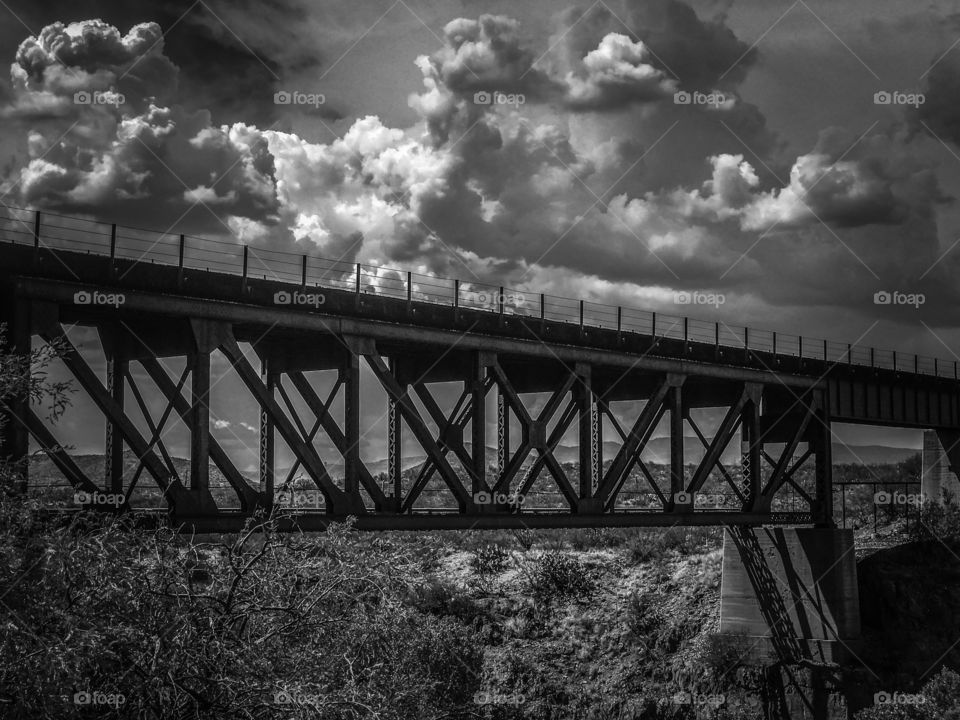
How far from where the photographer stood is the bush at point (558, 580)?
160ft

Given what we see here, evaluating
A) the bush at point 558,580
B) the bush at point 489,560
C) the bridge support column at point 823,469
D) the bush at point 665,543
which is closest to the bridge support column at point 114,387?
the bridge support column at point 823,469

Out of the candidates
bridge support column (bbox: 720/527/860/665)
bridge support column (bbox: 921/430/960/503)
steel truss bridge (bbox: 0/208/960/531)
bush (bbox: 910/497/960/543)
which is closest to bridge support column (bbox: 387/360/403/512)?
steel truss bridge (bbox: 0/208/960/531)

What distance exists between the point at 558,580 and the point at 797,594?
13141mm

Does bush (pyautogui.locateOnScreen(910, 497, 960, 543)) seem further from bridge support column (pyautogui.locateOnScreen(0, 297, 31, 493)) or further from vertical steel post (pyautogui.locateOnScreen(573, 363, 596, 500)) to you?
A: bridge support column (pyautogui.locateOnScreen(0, 297, 31, 493))

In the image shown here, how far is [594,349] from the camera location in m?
31.6

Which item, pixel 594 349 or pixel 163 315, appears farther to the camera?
pixel 594 349

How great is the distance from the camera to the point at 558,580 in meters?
49.3

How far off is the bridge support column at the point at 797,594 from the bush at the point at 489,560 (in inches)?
544

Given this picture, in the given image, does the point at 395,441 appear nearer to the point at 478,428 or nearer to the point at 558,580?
the point at 478,428

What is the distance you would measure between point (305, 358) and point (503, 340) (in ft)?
16.9

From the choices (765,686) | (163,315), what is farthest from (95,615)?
(765,686)

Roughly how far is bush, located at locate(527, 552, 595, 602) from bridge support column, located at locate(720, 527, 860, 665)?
397 inches

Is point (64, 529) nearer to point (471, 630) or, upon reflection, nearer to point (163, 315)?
point (163, 315)

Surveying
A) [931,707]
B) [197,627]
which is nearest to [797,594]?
[931,707]
